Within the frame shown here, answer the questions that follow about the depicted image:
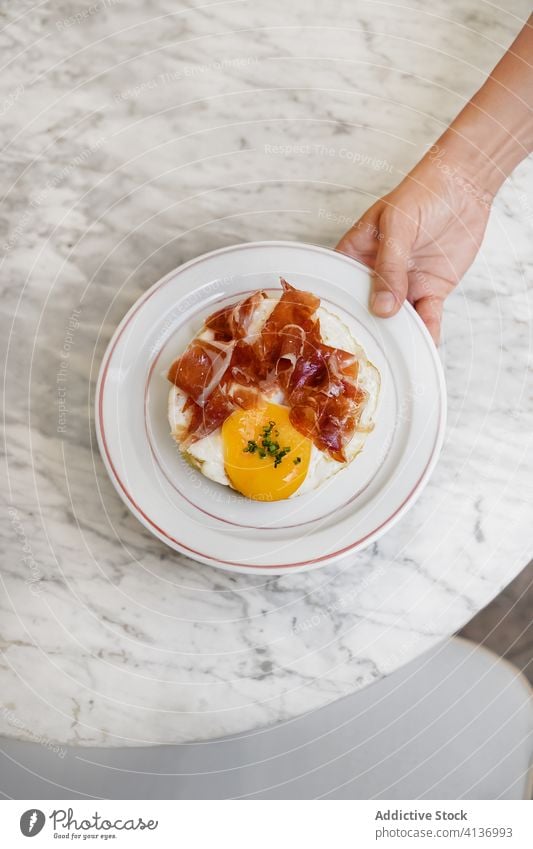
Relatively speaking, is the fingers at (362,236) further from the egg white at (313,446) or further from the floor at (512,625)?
the floor at (512,625)

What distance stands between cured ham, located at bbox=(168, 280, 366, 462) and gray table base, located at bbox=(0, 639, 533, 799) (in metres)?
0.54

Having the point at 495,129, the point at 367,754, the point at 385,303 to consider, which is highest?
the point at 495,129

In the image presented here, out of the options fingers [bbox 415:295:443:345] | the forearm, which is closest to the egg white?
fingers [bbox 415:295:443:345]

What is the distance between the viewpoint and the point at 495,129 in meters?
1.32

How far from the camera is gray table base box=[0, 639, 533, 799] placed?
1.21m

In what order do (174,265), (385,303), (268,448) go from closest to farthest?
(268,448) < (385,303) < (174,265)

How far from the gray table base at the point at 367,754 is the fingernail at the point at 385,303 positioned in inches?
25.3

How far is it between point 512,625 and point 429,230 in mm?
798

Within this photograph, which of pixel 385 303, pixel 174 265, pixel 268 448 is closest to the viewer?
pixel 268 448

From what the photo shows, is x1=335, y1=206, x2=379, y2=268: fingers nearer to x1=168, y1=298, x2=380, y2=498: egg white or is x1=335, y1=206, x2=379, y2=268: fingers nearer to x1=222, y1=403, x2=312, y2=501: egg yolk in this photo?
x1=168, y1=298, x2=380, y2=498: egg white

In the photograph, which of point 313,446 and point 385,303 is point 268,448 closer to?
point 313,446

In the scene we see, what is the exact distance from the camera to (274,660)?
1200 millimetres

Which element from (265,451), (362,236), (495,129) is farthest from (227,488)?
(495,129)
